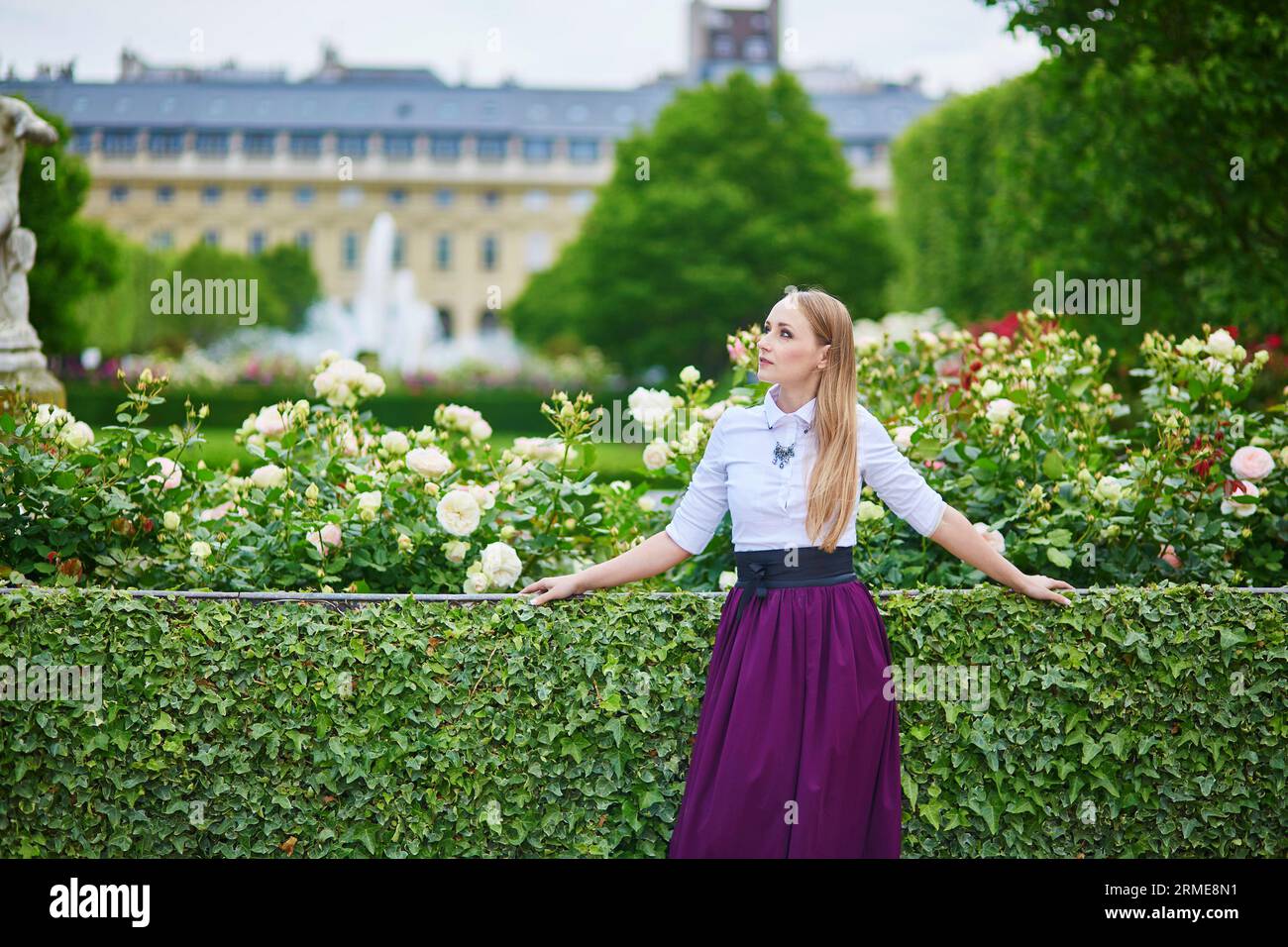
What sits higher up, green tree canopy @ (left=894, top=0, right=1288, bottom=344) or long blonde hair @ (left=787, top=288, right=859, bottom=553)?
green tree canopy @ (left=894, top=0, right=1288, bottom=344)

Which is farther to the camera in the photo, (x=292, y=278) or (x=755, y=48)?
(x=755, y=48)

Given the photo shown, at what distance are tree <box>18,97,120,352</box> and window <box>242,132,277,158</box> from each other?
47.7 meters

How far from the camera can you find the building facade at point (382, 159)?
204 ft

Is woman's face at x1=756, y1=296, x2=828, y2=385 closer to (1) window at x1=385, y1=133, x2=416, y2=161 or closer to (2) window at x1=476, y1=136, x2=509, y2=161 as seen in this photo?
(1) window at x1=385, y1=133, x2=416, y2=161

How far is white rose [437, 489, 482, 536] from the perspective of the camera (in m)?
3.75

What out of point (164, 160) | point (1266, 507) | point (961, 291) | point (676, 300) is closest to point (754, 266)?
point (676, 300)

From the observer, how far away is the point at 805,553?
3078 millimetres

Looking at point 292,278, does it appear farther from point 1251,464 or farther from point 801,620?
point 801,620

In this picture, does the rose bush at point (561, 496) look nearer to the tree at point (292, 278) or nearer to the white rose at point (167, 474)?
the white rose at point (167, 474)

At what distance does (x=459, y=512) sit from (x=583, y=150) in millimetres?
63803

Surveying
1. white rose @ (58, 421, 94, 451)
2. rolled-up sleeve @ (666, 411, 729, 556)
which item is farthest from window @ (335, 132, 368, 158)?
rolled-up sleeve @ (666, 411, 729, 556)

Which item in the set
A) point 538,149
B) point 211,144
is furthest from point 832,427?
point 211,144

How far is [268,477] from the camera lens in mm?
4117
